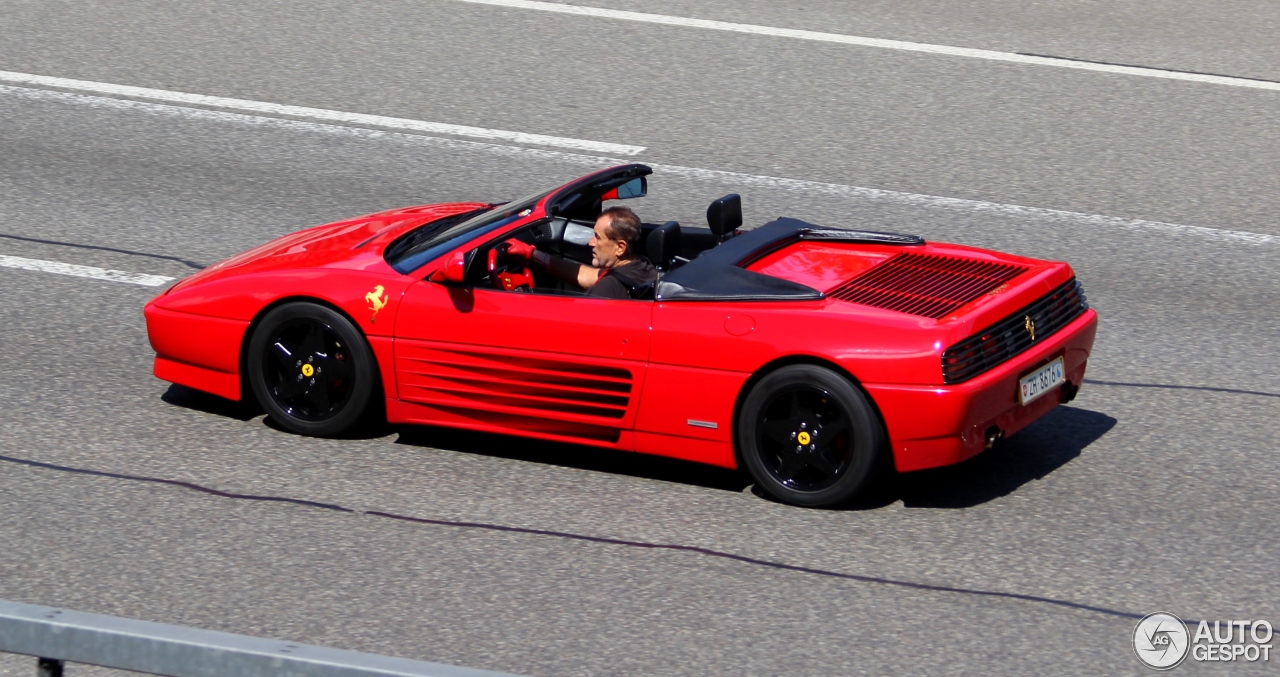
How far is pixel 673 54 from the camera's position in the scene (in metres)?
12.0

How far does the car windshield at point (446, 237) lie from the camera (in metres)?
6.61

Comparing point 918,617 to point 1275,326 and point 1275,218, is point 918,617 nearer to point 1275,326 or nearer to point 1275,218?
point 1275,326

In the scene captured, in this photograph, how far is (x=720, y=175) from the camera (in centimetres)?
988

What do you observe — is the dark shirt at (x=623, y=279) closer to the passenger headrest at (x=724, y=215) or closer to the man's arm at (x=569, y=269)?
the man's arm at (x=569, y=269)

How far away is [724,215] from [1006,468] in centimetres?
161

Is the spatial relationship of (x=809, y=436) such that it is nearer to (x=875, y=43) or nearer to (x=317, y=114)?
(x=317, y=114)

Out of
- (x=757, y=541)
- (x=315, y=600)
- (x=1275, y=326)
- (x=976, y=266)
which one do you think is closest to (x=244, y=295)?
(x=315, y=600)

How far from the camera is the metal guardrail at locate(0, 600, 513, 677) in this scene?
2.98 m

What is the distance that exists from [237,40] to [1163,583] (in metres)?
9.11

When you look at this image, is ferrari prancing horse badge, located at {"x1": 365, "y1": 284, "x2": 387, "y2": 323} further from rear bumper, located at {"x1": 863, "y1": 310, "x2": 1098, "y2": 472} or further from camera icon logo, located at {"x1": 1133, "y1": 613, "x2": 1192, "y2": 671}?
camera icon logo, located at {"x1": 1133, "y1": 613, "x2": 1192, "y2": 671}

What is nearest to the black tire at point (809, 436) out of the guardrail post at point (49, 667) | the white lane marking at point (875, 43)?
the guardrail post at point (49, 667)

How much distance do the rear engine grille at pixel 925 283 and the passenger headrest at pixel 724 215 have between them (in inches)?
28.4

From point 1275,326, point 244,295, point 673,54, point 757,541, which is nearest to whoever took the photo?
point 757,541

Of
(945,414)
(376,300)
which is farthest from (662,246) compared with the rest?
(945,414)
